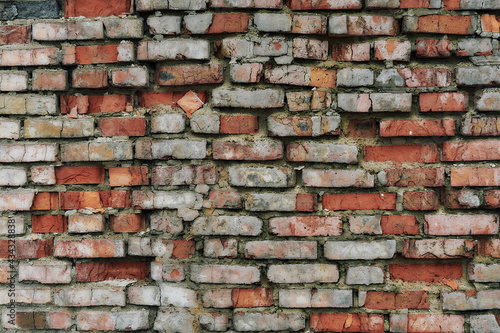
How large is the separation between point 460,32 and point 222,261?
119 cm

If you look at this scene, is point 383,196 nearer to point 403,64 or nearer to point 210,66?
point 403,64

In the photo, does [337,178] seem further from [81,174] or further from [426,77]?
[81,174]

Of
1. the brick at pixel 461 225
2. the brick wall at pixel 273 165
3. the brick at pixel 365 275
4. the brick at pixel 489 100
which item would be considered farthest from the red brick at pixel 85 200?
the brick at pixel 489 100

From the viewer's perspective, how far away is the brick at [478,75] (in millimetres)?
1275

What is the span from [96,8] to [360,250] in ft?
4.35

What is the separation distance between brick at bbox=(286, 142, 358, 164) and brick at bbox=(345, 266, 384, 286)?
0.38 metres

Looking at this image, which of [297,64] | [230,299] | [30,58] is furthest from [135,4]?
[230,299]

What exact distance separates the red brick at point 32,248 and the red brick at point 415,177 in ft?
4.18

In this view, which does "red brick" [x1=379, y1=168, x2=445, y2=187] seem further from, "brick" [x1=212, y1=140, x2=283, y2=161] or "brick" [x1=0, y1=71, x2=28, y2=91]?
"brick" [x1=0, y1=71, x2=28, y2=91]

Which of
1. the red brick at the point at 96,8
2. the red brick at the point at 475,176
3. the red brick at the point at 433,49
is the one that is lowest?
the red brick at the point at 475,176

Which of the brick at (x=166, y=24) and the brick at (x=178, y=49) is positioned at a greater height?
the brick at (x=166, y=24)

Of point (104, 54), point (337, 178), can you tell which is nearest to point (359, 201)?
point (337, 178)

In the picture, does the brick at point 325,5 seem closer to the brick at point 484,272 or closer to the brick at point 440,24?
the brick at point 440,24

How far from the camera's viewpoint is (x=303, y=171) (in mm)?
1302
